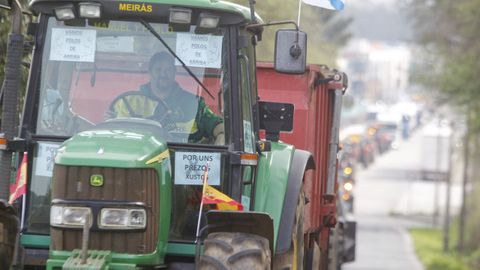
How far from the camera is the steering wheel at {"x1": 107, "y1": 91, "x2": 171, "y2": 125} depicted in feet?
26.4

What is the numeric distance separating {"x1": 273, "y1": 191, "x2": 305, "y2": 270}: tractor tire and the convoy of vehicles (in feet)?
0.08

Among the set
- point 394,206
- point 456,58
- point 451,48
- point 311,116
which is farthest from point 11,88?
point 394,206

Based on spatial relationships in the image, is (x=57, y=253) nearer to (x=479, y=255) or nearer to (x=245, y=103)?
(x=245, y=103)

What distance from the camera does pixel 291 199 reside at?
8.68 metres

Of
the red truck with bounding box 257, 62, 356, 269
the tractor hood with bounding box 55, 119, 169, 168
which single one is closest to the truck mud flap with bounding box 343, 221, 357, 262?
the red truck with bounding box 257, 62, 356, 269

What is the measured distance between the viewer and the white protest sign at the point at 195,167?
7.95 m

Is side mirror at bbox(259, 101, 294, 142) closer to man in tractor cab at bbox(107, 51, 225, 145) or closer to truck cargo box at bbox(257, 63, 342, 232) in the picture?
man in tractor cab at bbox(107, 51, 225, 145)

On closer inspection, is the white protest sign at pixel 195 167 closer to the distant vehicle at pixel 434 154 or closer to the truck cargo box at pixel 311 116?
the truck cargo box at pixel 311 116

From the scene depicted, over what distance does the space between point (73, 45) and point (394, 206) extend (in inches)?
2473

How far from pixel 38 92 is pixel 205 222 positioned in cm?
135

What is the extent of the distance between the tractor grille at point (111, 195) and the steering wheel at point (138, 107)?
2.04ft

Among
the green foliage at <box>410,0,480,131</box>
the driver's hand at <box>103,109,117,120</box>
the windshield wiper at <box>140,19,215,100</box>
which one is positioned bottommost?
the driver's hand at <box>103,109,117,120</box>

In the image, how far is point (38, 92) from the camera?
26.8ft

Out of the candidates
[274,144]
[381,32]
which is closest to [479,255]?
[274,144]
